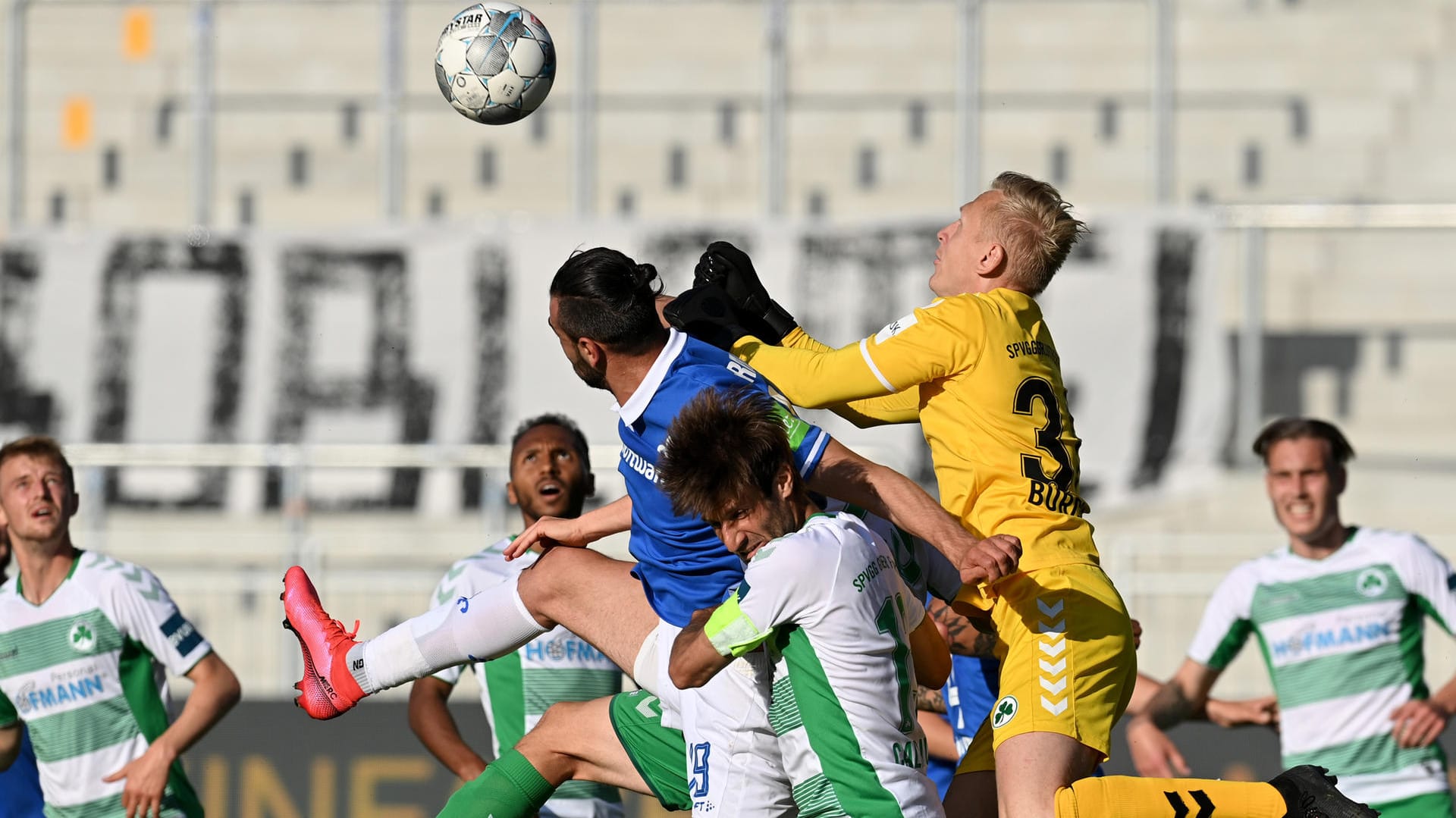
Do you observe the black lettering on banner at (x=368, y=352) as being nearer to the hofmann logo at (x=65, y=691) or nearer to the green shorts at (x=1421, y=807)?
the hofmann logo at (x=65, y=691)

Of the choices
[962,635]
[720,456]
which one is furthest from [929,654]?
[720,456]

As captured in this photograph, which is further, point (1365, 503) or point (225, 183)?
point (225, 183)

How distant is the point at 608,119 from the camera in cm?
1791

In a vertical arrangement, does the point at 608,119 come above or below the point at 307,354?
above

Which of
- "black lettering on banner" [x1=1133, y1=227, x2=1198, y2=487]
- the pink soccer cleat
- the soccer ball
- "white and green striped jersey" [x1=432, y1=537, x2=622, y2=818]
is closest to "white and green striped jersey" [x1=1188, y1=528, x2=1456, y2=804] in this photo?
"white and green striped jersey" [x1=432, y1=537, x2=622, y2=818]

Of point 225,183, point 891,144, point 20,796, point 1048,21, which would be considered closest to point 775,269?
point 891,144

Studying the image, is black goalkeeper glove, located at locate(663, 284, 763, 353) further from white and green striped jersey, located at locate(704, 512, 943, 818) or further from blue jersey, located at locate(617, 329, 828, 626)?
white and green striped jersey, located at locate(704, 512, 943, 818)

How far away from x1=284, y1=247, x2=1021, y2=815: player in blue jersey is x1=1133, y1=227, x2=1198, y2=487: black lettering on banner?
30.8 feet

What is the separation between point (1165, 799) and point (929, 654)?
797 millimetres

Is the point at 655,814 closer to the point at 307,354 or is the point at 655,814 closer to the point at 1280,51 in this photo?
the point at 307,354

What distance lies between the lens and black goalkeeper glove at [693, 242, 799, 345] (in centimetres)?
549

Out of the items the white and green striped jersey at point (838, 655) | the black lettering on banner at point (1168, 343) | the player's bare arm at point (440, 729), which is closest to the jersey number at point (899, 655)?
the white and green striped jersey at point (838, 655)

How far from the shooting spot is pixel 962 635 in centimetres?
587

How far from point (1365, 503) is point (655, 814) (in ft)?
29.0
